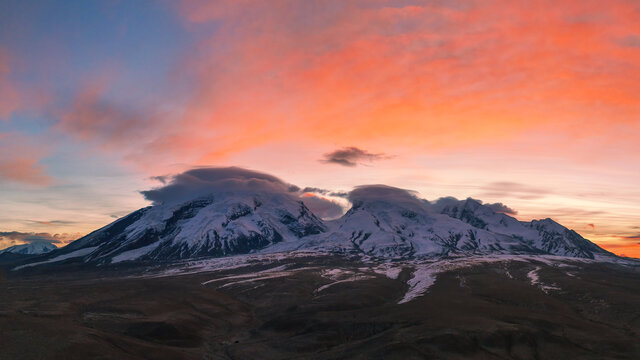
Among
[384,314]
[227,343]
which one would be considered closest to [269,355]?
[227,343]

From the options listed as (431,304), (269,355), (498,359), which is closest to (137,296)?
(269,355)

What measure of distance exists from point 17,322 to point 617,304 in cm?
16994

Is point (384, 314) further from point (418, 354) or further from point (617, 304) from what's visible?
point (617, 304)

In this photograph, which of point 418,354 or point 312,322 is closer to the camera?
point 418,354

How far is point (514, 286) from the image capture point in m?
176

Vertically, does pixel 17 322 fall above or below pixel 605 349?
above

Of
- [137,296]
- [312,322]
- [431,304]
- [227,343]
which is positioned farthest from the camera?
[137,296]

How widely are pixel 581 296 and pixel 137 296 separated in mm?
166067

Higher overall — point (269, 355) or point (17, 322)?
point (17, 322)

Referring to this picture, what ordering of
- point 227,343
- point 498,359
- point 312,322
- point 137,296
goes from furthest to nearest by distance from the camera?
1. point 137,296
2. point 312,322
3. point 227,343
4. point 498,359

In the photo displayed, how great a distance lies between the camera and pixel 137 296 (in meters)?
160

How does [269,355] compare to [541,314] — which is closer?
[269,355]

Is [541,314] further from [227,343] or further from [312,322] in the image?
[227,343]

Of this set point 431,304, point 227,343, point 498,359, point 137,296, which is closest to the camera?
point 498,359
